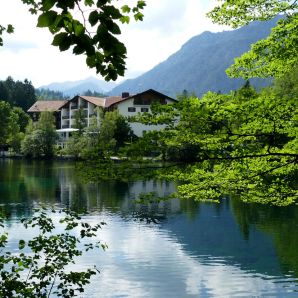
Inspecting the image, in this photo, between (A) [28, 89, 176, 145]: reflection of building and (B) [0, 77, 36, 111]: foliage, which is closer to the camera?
(A) [28, 89, 176, 145]: reflection of building

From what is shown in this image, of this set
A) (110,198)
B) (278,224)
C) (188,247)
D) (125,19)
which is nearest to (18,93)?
(110,198)

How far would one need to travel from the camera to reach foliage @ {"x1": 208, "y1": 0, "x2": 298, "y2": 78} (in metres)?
8.57

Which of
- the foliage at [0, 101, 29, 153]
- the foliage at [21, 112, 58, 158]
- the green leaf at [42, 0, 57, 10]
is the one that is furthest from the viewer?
the foliage at [21, 112, 58, 158]

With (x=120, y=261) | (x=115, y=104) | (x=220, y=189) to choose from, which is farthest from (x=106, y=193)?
(x=115, y=104)

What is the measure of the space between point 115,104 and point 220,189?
90.9 meters

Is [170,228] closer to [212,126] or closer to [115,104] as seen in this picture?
[212,126]

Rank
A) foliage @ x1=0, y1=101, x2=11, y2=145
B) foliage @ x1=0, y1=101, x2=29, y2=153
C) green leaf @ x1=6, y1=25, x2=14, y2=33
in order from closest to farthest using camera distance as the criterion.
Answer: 1. green leaf @ x1=6, y1=25, x2=14, y2=33
2. foliage @ x1=0, y1=101, x2=11, y2=145
3. foliage @ x1=0, y1=101, x2=29, y2=153

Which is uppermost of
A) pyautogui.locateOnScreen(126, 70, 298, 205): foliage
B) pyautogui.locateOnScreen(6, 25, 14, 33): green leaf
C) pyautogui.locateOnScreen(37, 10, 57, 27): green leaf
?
pyautogui.locateOnScreen(6, 25, 14, 33): green leaf

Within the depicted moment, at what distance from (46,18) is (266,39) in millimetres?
7217

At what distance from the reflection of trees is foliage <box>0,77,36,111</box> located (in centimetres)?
11932

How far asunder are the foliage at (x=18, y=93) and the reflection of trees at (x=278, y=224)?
11932 centimetres

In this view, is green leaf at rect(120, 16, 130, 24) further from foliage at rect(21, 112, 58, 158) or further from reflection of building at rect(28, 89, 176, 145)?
foliage at rect(21, 112, 58, 158)

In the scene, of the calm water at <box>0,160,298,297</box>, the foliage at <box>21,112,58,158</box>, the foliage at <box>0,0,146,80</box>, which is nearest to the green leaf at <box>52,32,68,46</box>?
the foliage at <box>0,0,146,80</box>

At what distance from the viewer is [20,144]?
320 feet
